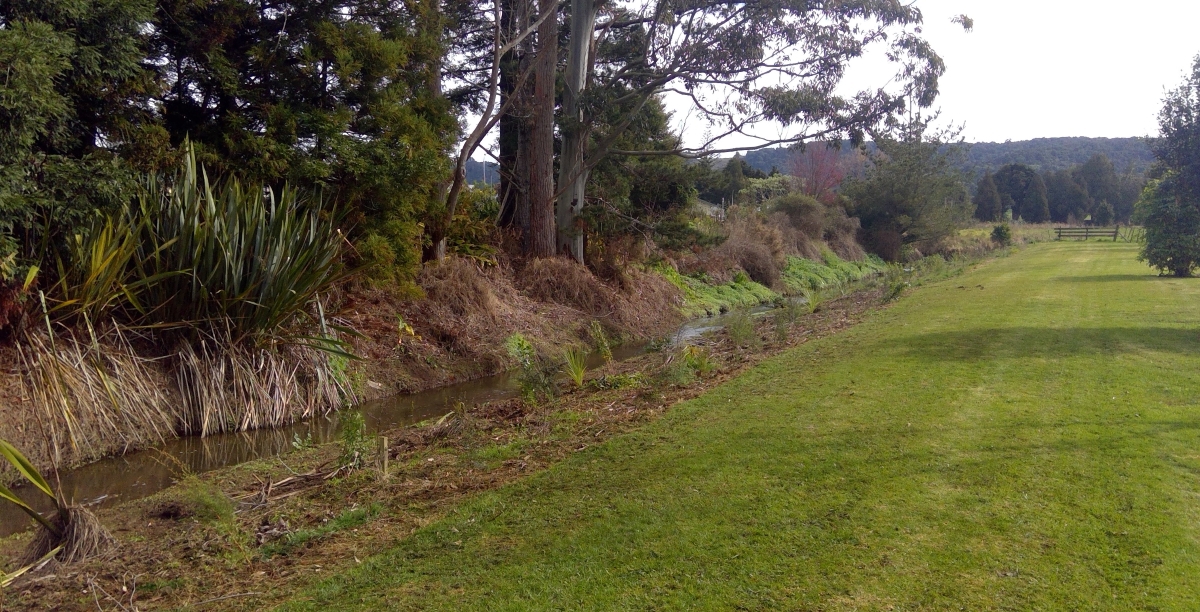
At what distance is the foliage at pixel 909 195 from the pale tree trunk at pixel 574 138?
24097 mm

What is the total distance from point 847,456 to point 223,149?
8979 millimetres

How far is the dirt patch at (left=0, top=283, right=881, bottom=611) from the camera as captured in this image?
16.1 ft

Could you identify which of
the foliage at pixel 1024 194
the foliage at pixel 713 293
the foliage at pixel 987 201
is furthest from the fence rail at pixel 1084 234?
the foliage at pixel 713 293

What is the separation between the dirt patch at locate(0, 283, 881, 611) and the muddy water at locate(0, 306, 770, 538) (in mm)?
759

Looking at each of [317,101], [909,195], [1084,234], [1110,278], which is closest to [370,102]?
[317,101]

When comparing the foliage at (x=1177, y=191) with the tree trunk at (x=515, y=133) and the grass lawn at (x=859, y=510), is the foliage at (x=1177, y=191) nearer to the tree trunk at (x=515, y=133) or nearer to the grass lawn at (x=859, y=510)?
the grass lawn at (x=859, y=510)

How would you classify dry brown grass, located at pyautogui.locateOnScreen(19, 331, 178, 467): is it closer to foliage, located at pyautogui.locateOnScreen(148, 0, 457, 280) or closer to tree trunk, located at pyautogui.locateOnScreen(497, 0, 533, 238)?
foliage, located at pyautogui.locateOnScreen(148, 0, 457, 280)

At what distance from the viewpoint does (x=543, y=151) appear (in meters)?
18.7

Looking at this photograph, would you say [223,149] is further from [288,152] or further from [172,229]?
[172,229]

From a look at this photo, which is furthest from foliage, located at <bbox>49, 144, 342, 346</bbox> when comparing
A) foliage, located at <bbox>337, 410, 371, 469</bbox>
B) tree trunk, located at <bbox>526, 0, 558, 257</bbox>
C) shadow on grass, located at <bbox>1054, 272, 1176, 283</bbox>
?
shadow on grass, located at <bbox>1054, 272, 1176, 283</bbox>

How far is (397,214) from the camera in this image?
12.8m

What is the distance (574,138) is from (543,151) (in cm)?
75

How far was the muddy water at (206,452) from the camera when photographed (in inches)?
301

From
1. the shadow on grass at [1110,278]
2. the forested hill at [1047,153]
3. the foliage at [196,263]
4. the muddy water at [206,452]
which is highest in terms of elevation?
the forested hill at [1047,153]
